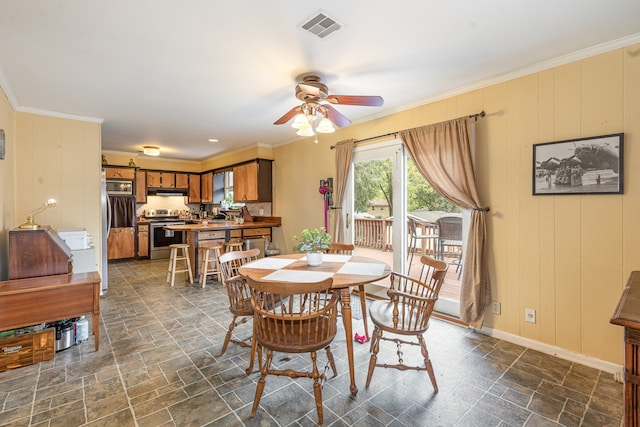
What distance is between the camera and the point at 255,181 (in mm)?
6035

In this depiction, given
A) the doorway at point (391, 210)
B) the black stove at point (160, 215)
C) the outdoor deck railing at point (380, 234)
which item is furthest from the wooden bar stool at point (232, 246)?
the black stove at point (160, 215)

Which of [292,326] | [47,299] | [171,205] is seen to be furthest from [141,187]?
[292,326]

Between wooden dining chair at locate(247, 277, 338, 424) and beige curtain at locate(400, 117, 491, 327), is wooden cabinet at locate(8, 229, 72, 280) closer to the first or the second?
wooden dining chair at locate(247, 277, 338, 424)

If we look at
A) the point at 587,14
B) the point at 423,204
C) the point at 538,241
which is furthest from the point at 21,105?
the point at 538,241

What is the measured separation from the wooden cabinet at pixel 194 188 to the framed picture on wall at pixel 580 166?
25.6ft

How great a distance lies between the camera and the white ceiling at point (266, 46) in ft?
6.32

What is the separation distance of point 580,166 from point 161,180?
26.8 ft

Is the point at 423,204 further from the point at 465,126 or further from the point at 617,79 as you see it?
the point at 617,79

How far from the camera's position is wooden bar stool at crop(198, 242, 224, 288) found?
4.79 metres

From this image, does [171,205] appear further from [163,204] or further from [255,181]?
[255,181]

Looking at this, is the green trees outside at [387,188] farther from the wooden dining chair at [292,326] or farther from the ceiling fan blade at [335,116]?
the wooden dining chair at [292,326]

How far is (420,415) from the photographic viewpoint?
1.89 meters

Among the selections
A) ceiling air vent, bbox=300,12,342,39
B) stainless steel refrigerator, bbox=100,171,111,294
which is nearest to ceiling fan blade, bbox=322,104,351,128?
ceiling air vent, bbox=300,12,342,39

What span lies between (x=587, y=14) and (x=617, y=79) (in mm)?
689
